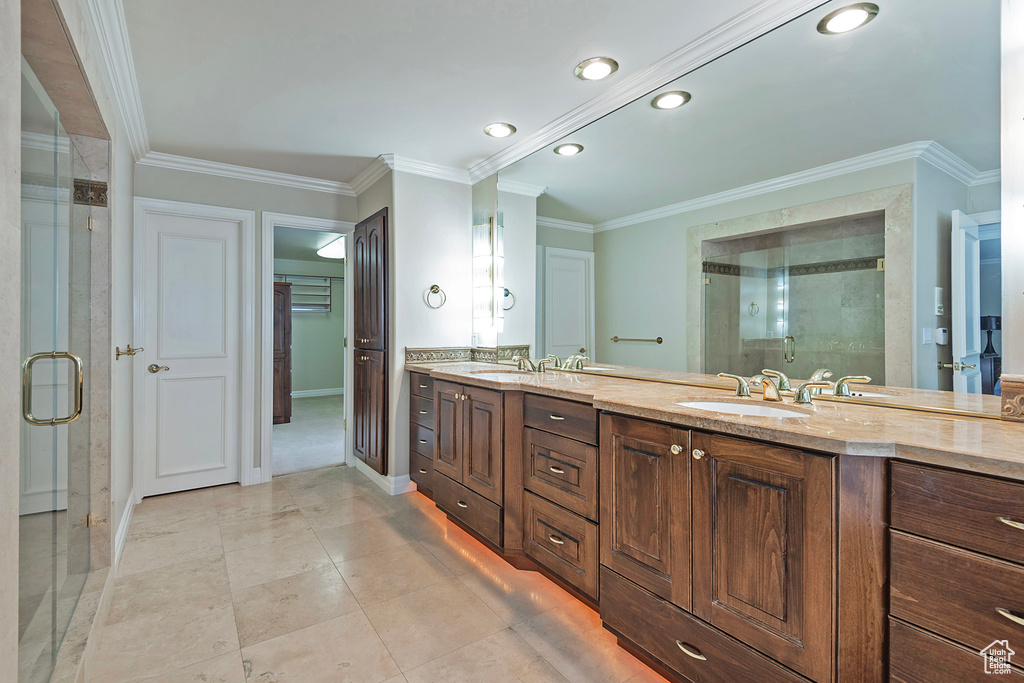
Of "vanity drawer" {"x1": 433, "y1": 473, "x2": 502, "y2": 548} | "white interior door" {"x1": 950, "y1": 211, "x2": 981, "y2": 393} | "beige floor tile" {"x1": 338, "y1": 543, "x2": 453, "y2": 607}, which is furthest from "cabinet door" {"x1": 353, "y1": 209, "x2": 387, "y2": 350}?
"white interior door" {"x1": 950, "y1": 211, "x2": 981, "y2": 393}

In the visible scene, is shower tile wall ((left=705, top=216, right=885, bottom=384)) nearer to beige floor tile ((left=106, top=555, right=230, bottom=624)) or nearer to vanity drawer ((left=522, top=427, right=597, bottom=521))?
vanity drawer ((left=522, top=427, right=597, bottom=521))

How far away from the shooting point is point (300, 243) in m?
6.88

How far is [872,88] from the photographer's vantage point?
5.43 feet

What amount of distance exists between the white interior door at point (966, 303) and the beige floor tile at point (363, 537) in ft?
8.19

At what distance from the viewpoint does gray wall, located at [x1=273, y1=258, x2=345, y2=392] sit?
8430 mm

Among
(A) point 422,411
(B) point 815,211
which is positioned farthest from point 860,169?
(A) point 422,411

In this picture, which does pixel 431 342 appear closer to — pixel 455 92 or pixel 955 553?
pixel 455 92

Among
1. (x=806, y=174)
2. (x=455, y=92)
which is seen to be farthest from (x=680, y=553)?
(x=455, y=92)

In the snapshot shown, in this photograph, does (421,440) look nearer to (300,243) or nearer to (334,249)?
(334,249)

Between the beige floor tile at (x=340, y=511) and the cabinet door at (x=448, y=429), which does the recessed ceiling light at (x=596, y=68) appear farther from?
the beige floor tile at (x=340, y=511)

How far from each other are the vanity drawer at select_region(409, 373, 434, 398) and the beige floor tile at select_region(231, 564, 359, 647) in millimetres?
1191

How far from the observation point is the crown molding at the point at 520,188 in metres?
3.07

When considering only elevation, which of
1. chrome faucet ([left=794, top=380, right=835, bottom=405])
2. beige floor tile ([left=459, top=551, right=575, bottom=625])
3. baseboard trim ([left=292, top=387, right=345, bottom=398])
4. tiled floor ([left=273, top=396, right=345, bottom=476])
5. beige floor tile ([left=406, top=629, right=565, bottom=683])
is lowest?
beige floor tile ([left=406, top=629, right=565, bottom=683])

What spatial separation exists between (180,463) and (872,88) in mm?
4362
